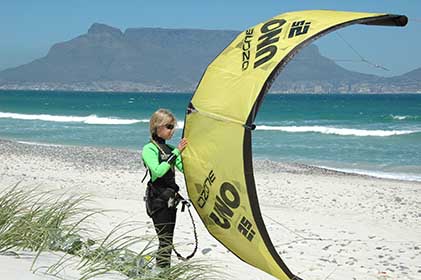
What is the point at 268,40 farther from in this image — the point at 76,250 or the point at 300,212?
the point at 300,212

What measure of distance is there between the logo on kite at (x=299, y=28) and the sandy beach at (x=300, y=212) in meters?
1.63

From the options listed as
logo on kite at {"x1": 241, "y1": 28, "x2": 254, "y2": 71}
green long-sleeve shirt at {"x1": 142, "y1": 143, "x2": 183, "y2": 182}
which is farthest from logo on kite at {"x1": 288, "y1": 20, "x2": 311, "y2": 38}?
green long-sleeve shirt at {"x1": 142, "y1": 143, "x2": 183, "y2": 182}

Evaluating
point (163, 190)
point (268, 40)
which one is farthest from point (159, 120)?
point (268, 40)

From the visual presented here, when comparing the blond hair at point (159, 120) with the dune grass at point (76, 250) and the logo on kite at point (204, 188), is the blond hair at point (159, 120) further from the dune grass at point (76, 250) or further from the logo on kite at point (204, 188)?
the dune grass at point (76, 250)

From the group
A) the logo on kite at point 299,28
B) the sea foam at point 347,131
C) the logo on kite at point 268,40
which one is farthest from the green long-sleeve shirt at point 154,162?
the sea foam at point 347,131

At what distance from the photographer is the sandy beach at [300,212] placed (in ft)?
21.6

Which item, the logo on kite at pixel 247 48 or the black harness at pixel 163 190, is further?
the black harness at pixel 163 190

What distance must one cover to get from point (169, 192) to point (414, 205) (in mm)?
7562

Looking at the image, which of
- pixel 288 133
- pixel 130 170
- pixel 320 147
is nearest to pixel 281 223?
pixel 130 170

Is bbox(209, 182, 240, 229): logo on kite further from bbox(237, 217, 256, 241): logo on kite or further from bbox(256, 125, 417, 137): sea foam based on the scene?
bbox(256, 125, 417, 137): sea foam

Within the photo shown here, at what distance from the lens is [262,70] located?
14.0 ft

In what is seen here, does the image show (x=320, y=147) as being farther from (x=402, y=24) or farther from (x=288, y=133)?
(x=402, y=24)

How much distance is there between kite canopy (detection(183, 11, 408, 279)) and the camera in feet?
13.9

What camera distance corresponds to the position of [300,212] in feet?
32.0
